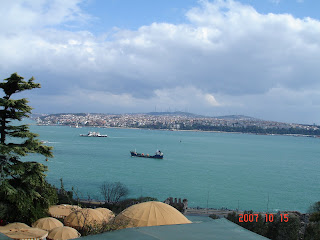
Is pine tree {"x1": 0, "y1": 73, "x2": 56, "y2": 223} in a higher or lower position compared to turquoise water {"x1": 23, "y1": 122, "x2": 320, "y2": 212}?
higher

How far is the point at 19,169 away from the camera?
9.03 metres

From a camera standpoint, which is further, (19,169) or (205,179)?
(205,179)

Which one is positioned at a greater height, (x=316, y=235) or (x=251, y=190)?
(x=316, y=235)

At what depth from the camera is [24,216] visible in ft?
32.9

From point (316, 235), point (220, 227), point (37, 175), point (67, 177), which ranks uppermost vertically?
point (220, 227)

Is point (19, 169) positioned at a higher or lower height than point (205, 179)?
higher

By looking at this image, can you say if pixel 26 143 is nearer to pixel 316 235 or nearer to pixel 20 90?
pixel 20 90

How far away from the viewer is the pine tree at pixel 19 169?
9109 mm

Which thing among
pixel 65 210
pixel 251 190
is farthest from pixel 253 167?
pixel 65 210

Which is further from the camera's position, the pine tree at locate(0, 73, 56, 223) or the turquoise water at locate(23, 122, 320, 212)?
the turquoise water at locate(23, 122, 320, 212)

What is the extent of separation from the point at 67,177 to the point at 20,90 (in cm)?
2356

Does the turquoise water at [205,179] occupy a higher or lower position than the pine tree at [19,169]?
lower

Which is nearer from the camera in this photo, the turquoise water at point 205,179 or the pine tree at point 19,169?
the pine tree at point 19,169

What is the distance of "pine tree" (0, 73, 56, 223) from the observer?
9.11 metres
